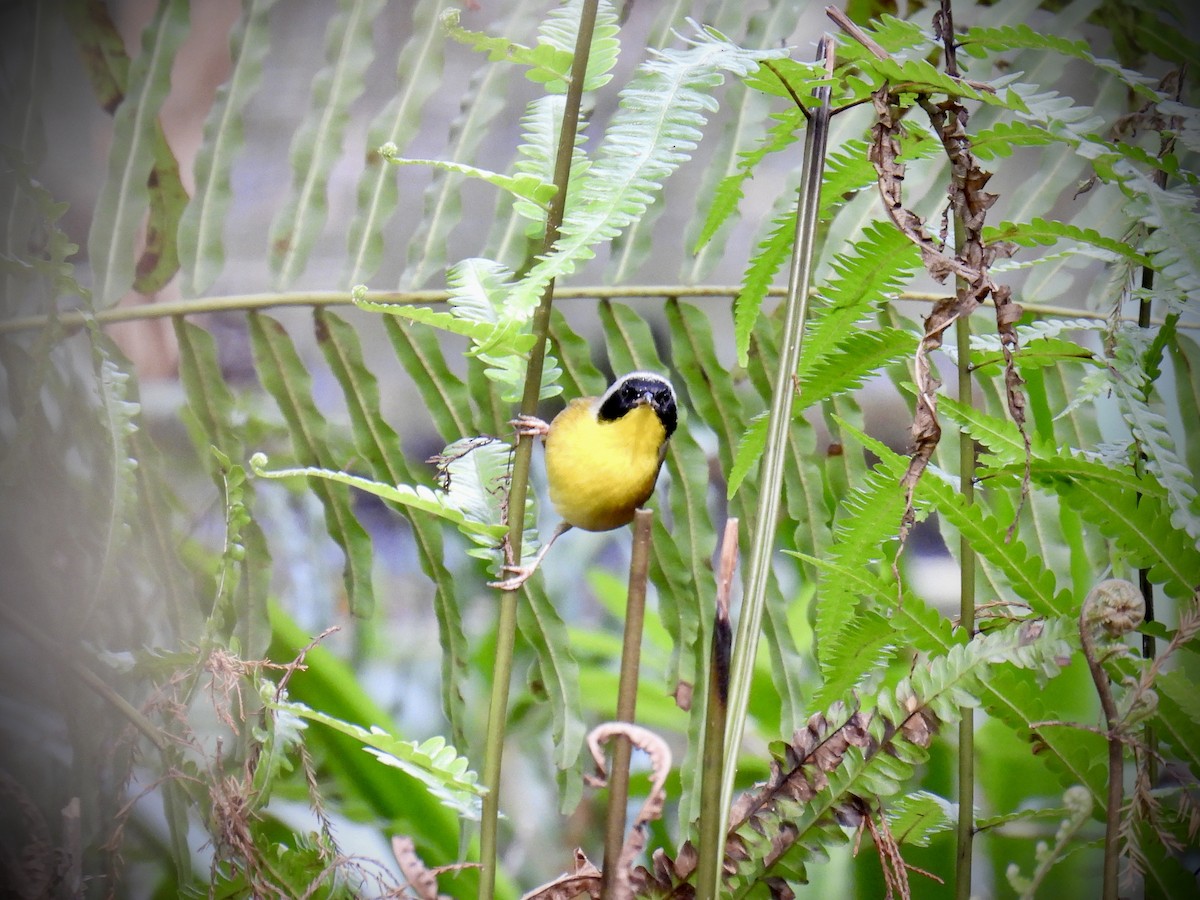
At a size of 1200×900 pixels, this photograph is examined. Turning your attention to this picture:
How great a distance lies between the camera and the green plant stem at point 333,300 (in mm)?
1057

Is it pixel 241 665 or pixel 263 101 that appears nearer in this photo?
pixel 241 665

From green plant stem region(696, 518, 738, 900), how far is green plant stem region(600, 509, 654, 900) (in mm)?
44

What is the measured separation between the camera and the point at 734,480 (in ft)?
2.34

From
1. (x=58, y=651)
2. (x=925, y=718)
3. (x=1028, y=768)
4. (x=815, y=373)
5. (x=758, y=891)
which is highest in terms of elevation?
(x=815, y=373)

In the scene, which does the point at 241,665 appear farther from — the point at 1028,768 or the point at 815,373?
the point at 1028,768

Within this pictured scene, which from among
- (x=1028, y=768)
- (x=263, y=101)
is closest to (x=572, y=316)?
(x=263, y=101)

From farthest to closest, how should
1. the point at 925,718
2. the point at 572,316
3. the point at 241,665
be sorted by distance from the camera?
the point at 572,316
the point at 241,665
the point at 925,718

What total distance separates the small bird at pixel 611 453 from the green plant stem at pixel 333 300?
260 millimetres

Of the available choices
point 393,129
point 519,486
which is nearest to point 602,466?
point 519,486

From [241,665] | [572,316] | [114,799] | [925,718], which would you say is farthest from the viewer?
[572,316]

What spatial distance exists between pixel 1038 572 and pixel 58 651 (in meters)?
0.95

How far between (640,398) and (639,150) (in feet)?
1.10

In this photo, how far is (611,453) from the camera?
32.6 inches

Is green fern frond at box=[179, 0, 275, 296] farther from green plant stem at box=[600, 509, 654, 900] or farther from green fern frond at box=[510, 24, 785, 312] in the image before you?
green plant stem at box=[600, 509, 654, 900]
